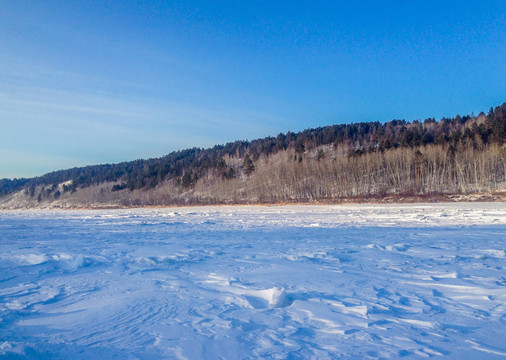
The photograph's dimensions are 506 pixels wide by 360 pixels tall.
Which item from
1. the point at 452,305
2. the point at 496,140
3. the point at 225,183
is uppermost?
the point at 496,140

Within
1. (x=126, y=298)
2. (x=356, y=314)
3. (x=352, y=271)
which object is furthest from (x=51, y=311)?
(x=352, y=271)

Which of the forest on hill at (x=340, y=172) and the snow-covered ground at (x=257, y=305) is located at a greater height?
the forest on hill at (x=340, y=172)

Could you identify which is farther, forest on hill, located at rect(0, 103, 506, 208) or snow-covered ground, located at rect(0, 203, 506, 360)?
forest on hill, located at rect(0, 103, 506, 208)

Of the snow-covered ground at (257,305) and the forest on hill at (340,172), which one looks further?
the forest on hill at (340,172)

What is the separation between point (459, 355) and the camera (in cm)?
300

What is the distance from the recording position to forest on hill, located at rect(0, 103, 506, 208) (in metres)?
48.0

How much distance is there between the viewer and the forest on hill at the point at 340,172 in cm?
4800

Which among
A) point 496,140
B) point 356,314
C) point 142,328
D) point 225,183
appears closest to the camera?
point 142,328

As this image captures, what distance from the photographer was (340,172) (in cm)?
5531

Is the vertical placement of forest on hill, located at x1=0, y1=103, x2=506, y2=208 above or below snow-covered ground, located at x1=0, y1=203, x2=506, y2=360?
above

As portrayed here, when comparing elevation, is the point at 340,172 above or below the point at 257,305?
above

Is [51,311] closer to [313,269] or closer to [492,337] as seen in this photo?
[313,269]

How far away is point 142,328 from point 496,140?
2499 inches

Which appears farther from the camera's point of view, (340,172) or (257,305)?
(340,172)
